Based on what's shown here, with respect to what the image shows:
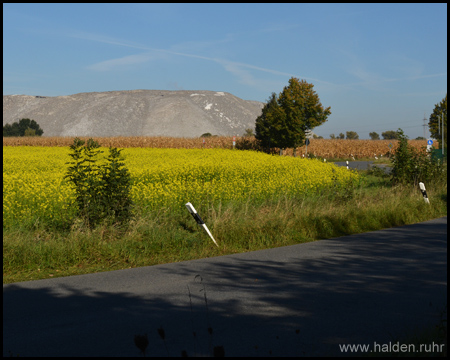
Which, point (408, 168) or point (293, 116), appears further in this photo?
point (293, 116)

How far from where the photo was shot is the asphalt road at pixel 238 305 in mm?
4938

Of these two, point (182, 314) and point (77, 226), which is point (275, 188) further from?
point (182, 314)

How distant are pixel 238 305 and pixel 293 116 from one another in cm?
5198

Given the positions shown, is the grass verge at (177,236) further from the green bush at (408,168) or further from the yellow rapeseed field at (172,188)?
the green bush at (408,168)

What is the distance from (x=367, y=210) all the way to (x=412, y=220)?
122 cm

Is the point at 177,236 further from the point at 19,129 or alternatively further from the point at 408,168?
the point at 19,129

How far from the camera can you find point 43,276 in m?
8.25

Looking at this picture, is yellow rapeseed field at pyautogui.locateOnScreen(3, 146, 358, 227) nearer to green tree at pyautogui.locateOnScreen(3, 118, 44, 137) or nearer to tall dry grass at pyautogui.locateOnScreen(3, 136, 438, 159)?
tall dry grass at pyautogui.locateOnScreen(3, 136, 438, 159)

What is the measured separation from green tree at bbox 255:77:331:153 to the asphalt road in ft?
158

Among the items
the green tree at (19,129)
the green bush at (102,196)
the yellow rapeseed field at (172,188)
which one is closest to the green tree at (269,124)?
the yellow rapeseed field at (172,188)

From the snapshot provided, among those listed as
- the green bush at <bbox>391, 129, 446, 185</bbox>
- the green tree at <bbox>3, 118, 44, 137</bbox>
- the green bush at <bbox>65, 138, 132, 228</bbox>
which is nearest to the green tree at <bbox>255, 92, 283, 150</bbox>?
the green bush at <bbox>391, 129, 446, 185</bbox>

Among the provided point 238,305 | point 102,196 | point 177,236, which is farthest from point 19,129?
point 238,305

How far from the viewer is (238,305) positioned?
247 inches

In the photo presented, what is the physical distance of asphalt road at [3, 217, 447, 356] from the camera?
16.2ft
